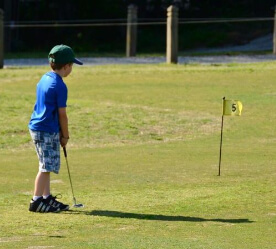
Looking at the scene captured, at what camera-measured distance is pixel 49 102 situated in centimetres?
955

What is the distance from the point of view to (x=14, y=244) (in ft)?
26.5

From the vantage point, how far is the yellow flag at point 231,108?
11664 millimetres

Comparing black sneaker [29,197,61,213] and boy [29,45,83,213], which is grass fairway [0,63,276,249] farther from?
boy [29,45,83,213]

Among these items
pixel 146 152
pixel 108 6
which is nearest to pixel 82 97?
pixel 146 152

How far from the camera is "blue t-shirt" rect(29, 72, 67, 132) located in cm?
952

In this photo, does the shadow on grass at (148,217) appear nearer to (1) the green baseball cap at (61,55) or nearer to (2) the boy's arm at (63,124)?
(2) the boy's arm at (63,124)

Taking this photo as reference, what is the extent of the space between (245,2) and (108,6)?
5640 mm

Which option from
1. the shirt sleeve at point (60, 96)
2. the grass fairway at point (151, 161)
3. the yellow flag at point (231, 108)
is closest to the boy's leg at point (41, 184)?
the grass fairway at point (151, 161)

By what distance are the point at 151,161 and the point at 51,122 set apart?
398 cm

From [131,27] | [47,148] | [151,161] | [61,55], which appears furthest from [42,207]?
[131,27]

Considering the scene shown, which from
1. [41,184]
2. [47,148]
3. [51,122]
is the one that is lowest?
[41,184]

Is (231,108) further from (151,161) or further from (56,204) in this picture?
(56,204)

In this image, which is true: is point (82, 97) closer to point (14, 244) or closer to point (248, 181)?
point (248, 181)

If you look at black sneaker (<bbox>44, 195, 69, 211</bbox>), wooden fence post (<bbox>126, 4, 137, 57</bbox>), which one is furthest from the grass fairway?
wooden fence post (<bbox>126, 4, 137, 57</bbox>)
